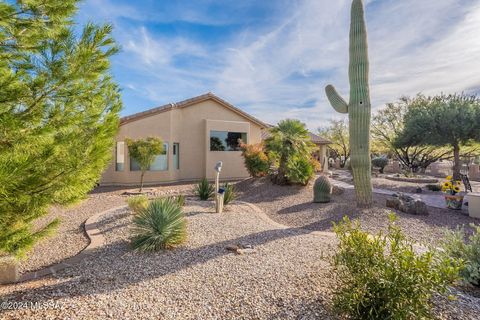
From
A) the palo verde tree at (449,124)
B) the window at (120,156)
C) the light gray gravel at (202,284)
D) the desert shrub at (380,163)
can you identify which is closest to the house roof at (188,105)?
the window at (120,156)

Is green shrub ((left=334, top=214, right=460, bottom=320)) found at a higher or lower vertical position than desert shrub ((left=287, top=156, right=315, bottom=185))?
lower

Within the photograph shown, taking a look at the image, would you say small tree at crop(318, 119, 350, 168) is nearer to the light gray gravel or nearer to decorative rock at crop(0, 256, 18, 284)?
the light gray gravel

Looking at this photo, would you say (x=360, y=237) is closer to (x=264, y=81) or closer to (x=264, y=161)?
(x=264, y=161)

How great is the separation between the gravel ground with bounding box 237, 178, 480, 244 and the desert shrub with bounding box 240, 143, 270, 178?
2.73 m

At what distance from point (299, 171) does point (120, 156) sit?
1133cm

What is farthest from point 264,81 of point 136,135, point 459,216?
point 459,216

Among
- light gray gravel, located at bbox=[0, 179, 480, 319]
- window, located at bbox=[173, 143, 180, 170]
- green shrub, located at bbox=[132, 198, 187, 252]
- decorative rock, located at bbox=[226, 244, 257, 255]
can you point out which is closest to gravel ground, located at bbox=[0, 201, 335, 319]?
light gray gravel, located at bbox=[0, 179, 480, 319]

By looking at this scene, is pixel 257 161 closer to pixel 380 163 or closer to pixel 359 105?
pixel 359 105

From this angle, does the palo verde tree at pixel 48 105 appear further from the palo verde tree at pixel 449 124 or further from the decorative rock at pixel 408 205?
the palo verde tree at pixel 449 124

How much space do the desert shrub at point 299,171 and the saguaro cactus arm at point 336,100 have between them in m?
4.87

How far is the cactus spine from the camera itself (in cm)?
879

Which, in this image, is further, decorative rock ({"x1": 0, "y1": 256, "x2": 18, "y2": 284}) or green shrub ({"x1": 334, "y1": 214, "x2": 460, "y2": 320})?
decorative rock ({"x1": 0, "y1": 256, "x2": 18, "y2": 284})

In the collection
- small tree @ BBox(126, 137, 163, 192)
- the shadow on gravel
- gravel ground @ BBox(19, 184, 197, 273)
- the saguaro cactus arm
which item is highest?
the saguaro cactus arm

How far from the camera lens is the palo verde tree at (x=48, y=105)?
2543 mm
